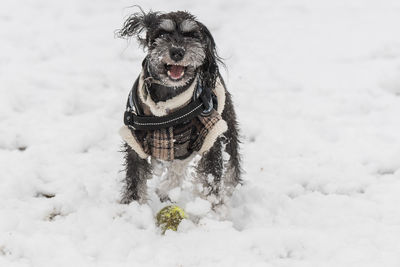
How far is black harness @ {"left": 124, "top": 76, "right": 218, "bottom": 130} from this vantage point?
3.43m

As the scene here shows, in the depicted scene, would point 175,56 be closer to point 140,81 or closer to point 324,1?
point 140,81

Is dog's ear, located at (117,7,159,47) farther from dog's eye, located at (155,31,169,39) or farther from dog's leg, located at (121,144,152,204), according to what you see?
dog's leg, located at (121,144,152,204)

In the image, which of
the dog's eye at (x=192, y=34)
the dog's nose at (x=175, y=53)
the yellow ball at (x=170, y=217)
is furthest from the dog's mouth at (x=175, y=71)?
the yellow ball at (x=170, y=217)

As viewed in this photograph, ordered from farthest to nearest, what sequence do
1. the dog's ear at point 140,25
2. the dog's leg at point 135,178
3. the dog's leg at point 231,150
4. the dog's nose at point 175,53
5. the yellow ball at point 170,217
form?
the dog's leg at point 231,150, the dog's leg at point 135,178, the yellow ball at point 170,217, the dog's ear at point 140,25, the dog's nose at point 175,53

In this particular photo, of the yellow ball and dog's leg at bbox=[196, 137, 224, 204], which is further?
dog's leg at bbox=[196, 137, 224, 204]

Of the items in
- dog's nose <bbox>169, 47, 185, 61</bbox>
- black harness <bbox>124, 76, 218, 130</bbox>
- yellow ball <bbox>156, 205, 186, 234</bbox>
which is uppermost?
dog's nose <bbox>169, 47, 185, 61</bbox>

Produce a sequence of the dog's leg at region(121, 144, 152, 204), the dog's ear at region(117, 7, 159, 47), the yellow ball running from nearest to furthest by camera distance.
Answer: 1. the dog's ear at region(117, 7, 159, 47)
2. the yellow ball
3. the dog's leg at region(121, 144, 152, 204)

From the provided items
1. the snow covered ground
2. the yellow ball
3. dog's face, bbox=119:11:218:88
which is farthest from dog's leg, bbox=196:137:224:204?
dog's face, bbox=119:11:218:88

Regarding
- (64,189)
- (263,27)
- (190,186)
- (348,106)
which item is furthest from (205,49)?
(263,27)

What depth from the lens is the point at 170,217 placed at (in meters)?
3.65

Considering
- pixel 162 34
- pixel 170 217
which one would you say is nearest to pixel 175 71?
pixel 162 34

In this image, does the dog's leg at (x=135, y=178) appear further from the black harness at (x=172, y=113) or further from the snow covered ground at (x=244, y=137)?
the black harness at (x=172, y=113)

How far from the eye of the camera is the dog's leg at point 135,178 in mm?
3844

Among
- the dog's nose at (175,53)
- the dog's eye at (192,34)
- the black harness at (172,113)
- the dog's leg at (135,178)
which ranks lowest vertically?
the dog's leg at (135,178)
